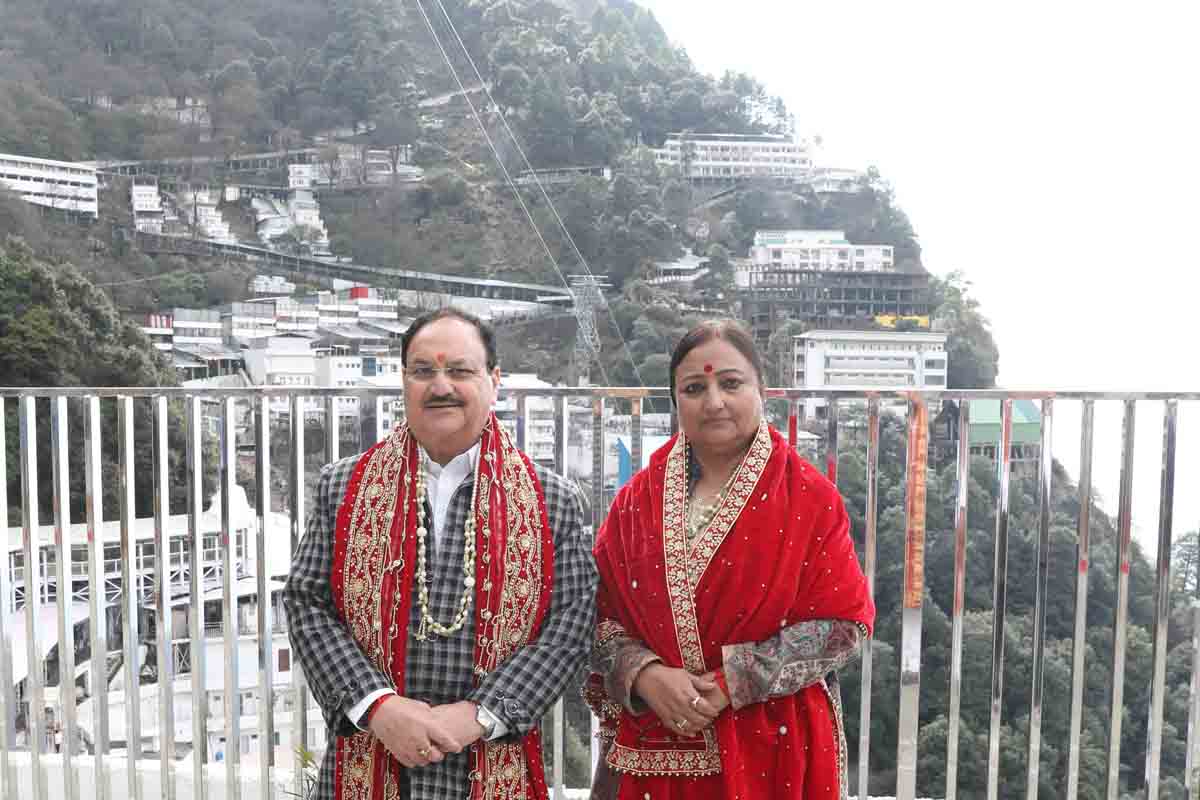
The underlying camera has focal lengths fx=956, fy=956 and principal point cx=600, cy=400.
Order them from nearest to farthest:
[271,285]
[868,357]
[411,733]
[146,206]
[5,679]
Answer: [411,733] → [5,679] → [868,357] → [146,206] → [271,285]

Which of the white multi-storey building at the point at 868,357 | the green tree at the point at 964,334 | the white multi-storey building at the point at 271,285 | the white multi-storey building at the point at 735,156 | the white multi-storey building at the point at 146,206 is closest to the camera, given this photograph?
the white multi-storey building at the point at 868,357

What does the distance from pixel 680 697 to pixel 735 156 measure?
68.2ft

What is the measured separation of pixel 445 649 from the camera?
1398mm

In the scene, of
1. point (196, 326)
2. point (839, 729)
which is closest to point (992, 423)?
point (839, 729)

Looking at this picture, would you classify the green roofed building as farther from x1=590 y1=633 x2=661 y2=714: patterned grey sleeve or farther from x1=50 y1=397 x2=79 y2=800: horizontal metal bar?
x1=50 y1=397 x2=79 y2=800: horizontal metal bar

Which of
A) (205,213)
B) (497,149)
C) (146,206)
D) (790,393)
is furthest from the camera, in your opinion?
(497,149)

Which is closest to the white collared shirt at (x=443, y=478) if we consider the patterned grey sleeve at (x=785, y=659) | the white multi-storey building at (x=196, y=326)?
the patterned grey sleeve at (x=785, y=659)

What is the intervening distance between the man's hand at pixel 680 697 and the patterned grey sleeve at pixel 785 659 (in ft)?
0.13

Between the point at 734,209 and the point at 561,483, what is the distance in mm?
19464

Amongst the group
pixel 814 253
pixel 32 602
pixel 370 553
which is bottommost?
pixel 32 602

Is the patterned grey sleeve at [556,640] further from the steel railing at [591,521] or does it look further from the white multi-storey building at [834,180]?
the white multi-storey building at [834,180]

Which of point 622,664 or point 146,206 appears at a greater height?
point 146,206

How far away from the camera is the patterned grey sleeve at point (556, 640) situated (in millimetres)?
1358

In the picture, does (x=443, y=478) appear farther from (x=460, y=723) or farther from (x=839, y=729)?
(x=839, y=729)
